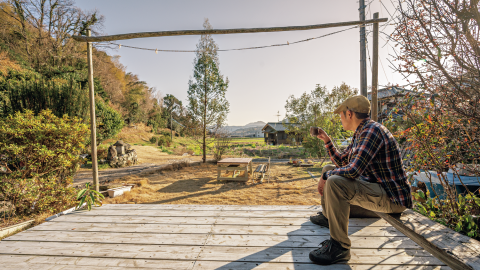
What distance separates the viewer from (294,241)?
81.4 inches

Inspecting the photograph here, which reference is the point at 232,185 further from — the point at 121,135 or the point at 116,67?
the point at 116,67

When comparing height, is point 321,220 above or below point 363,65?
below

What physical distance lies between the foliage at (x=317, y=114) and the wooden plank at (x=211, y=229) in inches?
335

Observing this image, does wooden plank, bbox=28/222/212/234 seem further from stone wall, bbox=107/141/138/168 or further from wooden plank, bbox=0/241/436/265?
stone wall, bbox=107/141/138/168

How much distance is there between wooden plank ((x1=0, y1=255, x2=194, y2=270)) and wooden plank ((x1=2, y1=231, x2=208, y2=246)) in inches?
11.8

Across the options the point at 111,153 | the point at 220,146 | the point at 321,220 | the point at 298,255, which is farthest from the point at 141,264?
the point at 111,153

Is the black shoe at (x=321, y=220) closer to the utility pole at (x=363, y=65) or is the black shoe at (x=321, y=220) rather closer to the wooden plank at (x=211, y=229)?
the wooden plank at (x=211, y=229)

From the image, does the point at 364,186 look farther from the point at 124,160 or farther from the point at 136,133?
the point at 136,133

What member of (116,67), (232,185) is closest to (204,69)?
(232,185)

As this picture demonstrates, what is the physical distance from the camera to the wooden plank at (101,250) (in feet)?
6.13

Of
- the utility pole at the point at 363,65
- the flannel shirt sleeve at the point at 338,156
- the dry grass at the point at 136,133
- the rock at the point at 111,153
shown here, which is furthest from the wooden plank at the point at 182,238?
the dry grass at the point at 136,133

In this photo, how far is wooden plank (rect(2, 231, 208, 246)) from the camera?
2.12 meters

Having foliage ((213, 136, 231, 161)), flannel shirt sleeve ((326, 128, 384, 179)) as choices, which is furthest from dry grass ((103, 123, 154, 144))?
flannel shirt sleeve ((326, 128, 384, 179))

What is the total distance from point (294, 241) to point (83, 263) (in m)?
1.78
